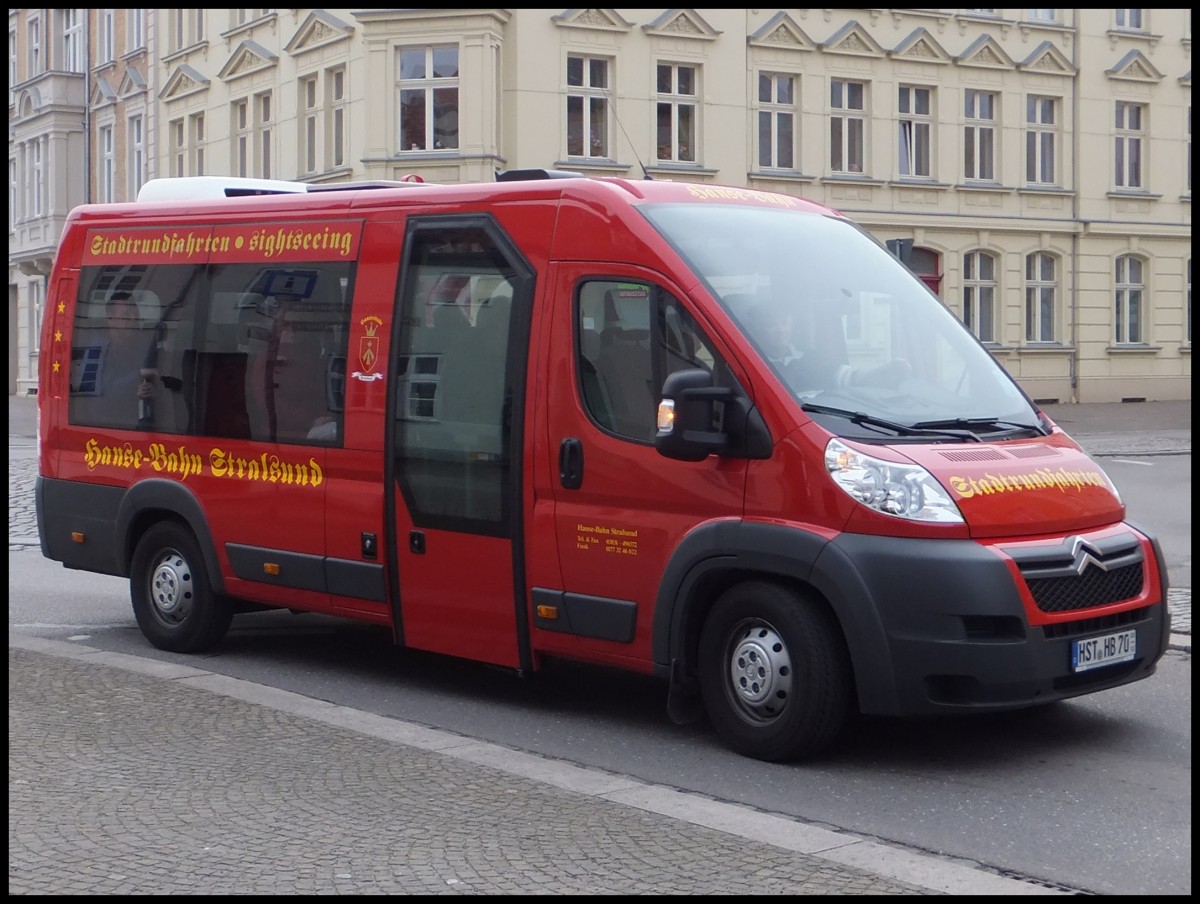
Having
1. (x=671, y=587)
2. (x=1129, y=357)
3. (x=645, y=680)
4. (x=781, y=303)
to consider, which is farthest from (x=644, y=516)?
(x=1129, y=357)

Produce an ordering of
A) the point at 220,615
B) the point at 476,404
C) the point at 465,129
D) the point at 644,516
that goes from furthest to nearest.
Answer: the point at 465,129 < the point at 220,615 < the point at 476,404 < the point at 644,516

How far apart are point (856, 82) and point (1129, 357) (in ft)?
30.6

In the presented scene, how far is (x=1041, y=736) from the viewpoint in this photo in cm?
720

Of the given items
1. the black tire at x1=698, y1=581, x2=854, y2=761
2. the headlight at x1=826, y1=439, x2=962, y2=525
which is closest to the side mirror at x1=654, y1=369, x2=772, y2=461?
the headlight at x1=826, y1=439, x2=962, y2=525

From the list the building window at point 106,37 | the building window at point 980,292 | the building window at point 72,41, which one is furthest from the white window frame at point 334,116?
the building window at point 72,41

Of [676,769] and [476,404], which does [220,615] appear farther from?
[676,769]

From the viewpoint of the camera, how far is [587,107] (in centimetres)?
3291

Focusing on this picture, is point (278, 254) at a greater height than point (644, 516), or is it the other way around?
point (278, 254)

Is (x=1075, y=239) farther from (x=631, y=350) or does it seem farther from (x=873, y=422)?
(x=873, y=422)

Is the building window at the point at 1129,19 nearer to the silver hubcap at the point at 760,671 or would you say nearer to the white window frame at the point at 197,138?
the white window frame at the point at 197,138

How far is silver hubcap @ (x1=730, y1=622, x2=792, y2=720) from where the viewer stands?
6.69 meters

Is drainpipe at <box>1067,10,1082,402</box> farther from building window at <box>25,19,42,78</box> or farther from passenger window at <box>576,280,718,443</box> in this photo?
passenger window at <box>576,280,718,443</box>

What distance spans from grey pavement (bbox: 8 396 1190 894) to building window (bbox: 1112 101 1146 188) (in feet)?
115

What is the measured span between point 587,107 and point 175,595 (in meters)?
24.8
